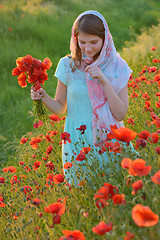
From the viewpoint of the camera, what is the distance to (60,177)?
67.0 inches

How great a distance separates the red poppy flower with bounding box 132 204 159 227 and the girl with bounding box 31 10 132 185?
107cm

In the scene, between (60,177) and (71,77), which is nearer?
(60,177)

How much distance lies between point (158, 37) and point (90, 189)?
598 cm

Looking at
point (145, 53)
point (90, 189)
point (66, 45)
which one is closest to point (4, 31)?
point (66, 45)

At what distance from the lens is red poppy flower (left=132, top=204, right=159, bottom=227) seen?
97 centimetres

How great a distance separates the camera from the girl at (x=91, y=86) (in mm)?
2088

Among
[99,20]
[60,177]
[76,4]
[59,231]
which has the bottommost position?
[76,4]

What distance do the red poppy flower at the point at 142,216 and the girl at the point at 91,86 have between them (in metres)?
1.07

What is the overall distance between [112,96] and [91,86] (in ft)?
0.62

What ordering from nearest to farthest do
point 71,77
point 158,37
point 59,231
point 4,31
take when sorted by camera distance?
point 59,231 → point 71,77 → point 158,37 → point 4,31

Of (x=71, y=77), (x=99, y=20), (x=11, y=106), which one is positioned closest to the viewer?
(x=99, y=20)

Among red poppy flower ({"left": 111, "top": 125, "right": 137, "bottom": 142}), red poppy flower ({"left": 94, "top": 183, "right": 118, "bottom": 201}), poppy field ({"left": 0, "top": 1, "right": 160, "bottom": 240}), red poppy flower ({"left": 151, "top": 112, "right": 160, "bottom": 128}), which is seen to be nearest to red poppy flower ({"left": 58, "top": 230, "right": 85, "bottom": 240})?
poppy field ({"left": 0, "top": 1, "right": 160, "bottom": 240})

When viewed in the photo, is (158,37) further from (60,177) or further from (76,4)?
(60,177)

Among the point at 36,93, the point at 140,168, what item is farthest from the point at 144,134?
the point at 36,93
